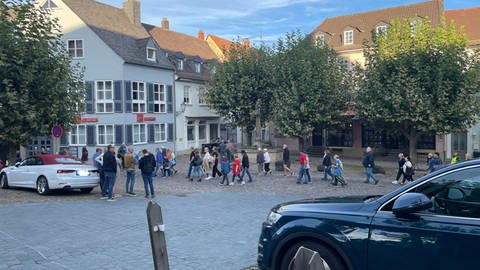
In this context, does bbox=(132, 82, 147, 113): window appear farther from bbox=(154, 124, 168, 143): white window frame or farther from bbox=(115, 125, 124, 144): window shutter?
bbox=(154, 124, 168, 143): white window frame

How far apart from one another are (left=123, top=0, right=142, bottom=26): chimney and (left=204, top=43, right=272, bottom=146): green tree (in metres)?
11.6

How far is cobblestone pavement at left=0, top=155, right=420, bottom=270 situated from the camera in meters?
7.08

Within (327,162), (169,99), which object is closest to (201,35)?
(169,99)

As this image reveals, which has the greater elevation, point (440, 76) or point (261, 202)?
point (440, 76)

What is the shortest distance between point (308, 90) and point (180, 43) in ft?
70.9

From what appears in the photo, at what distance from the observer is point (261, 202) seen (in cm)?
1412

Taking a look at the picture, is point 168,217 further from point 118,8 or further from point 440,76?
point 118,8

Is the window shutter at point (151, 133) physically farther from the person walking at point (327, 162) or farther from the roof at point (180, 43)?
the person walking at point (327, 162)

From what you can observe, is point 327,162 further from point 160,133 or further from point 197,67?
point 197,67

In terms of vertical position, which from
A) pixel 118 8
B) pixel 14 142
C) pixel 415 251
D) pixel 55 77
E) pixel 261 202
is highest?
pixel 118 8

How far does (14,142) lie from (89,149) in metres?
17.3

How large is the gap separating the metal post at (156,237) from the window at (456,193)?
217 cm

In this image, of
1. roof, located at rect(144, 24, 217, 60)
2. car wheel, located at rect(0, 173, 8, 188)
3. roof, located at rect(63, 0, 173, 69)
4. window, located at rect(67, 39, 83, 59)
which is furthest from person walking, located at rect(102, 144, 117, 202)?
roof, located at rect(144, 24, 217, 60)

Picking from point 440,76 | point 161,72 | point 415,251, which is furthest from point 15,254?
point 161,72
